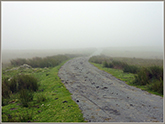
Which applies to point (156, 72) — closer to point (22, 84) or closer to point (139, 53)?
point (22, 84)

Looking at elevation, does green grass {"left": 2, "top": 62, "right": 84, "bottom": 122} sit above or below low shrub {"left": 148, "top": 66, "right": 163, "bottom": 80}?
below

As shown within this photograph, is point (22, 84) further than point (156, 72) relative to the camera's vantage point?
No

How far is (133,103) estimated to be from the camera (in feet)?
22.0

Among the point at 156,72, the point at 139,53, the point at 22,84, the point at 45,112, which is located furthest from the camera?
the point at 139,53

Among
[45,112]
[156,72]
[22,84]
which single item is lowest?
[45,112]

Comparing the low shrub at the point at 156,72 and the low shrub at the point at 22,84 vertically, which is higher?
the low shrub at the point at 156,72

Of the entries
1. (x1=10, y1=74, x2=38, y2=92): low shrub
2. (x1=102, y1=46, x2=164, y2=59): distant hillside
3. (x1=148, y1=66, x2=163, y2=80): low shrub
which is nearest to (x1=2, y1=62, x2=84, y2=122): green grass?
(x1=10, y1=74, x2=38, y2=92): low shrub

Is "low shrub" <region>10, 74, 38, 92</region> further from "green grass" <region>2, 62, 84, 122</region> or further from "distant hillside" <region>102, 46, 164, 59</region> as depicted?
"distant hillside" <region>102, 46, 164, 59</region>

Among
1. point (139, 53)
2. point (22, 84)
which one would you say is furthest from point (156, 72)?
point (139, 53)

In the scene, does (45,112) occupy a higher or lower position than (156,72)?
lower

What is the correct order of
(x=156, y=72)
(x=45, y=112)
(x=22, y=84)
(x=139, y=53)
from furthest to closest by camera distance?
(x=139, y=53) < (x=156, y=72) < (x=22, y=84) < (x=45, y=112)

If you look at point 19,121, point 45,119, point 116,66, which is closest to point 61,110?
point 45,119

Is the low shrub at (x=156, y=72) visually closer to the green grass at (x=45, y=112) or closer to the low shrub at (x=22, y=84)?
the green grass at (x=45, y=112)

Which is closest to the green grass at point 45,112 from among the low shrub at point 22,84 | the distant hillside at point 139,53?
the low shrub at point 22,84
